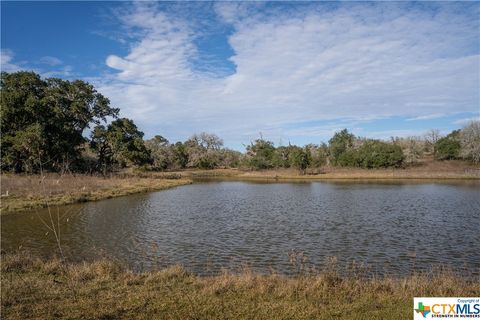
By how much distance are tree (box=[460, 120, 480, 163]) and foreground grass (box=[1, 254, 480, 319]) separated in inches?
3278

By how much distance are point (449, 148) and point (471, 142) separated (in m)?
5.01

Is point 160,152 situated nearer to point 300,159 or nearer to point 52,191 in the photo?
point 300,159

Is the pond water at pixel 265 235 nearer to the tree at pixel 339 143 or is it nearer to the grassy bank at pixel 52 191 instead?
the grassy bank at pixel 52 191

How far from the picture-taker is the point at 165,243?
56.4ft

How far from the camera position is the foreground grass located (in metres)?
7.05

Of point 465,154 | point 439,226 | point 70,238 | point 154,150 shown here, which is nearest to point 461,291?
point 439,226

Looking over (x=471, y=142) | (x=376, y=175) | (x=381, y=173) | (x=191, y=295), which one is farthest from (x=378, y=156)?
(x=191, y=295)

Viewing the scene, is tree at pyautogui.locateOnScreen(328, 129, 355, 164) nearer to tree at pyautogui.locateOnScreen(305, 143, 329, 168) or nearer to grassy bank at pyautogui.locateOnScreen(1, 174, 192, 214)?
tree at pyautogui.locateOnScreen(305, 143, 329, 168)

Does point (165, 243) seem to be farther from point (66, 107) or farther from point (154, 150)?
point (154, 150)

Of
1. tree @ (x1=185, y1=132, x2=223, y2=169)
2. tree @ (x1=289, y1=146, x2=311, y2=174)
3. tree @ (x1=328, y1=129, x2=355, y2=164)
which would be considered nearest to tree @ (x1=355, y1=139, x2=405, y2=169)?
tree @ (x1=328, y1=129, x2=355, y2=164)

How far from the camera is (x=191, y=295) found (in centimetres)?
826

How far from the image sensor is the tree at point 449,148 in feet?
278

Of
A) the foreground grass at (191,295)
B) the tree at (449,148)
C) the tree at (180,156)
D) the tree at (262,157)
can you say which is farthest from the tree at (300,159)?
the foreground grass at (191,295)

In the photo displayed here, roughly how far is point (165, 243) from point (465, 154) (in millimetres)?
83976
